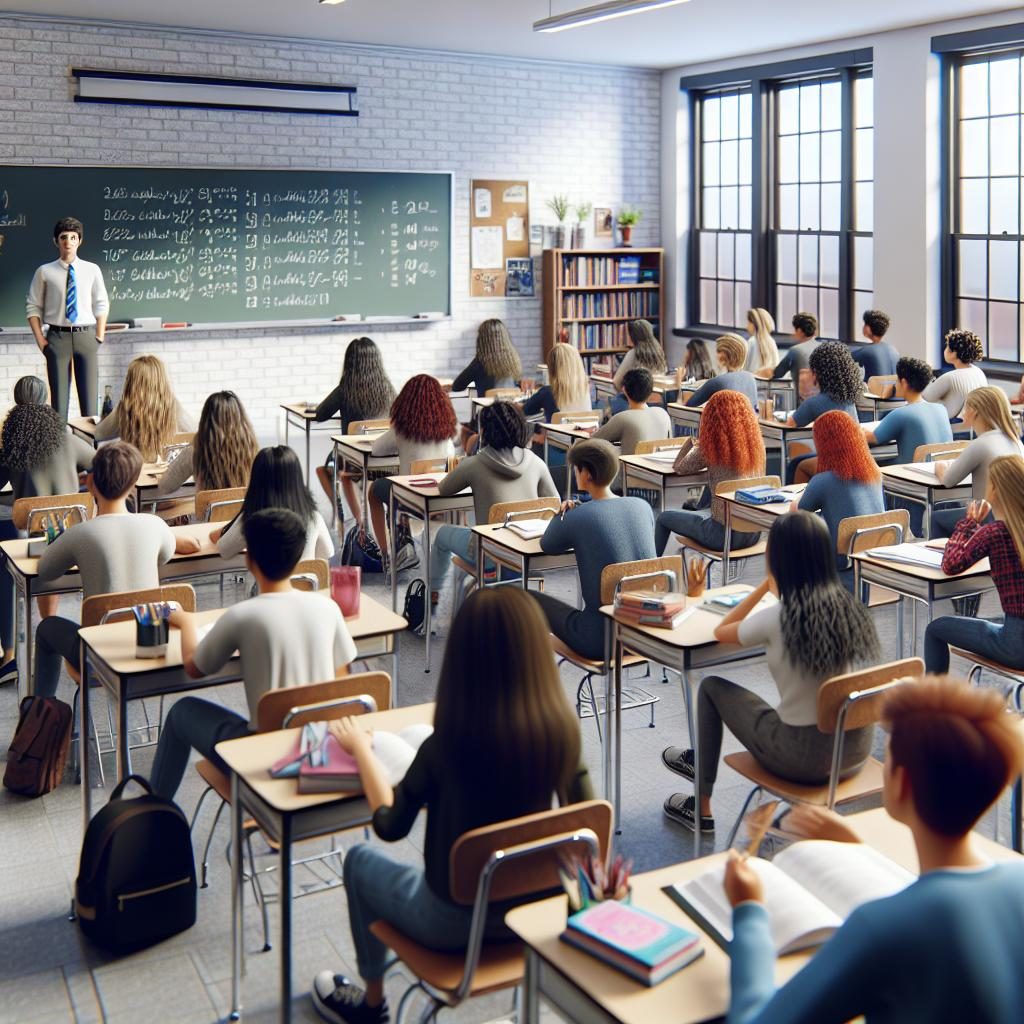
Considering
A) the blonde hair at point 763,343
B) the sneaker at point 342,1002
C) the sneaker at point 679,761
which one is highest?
the blonde hair at point 763,343

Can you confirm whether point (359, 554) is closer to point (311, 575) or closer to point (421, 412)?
point (421, 412)

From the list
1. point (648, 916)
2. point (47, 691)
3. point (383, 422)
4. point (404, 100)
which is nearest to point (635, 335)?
point (383, 422)

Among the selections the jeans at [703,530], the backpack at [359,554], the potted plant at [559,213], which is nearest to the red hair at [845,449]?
the jeans at [703,530]

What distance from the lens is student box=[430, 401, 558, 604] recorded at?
571 centimetres

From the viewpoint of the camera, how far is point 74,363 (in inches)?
374

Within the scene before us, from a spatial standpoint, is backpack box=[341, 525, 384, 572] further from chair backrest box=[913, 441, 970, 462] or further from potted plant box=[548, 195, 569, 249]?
potted plant box=[548, 195, 569, 249]

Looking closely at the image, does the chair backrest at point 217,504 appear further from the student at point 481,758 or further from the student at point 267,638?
the student at point 481,758

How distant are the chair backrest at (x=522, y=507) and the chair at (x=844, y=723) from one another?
205cm

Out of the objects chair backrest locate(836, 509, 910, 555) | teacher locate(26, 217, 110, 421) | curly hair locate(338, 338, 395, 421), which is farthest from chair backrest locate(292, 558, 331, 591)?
teacher locate(26, 217, 110, 421)

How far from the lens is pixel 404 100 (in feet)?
38.7

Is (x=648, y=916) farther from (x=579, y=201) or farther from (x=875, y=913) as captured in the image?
(x=579, y=201)

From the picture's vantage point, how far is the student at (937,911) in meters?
1.56

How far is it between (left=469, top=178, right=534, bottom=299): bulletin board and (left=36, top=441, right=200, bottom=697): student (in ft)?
27.5

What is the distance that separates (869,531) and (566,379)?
3.55 m
